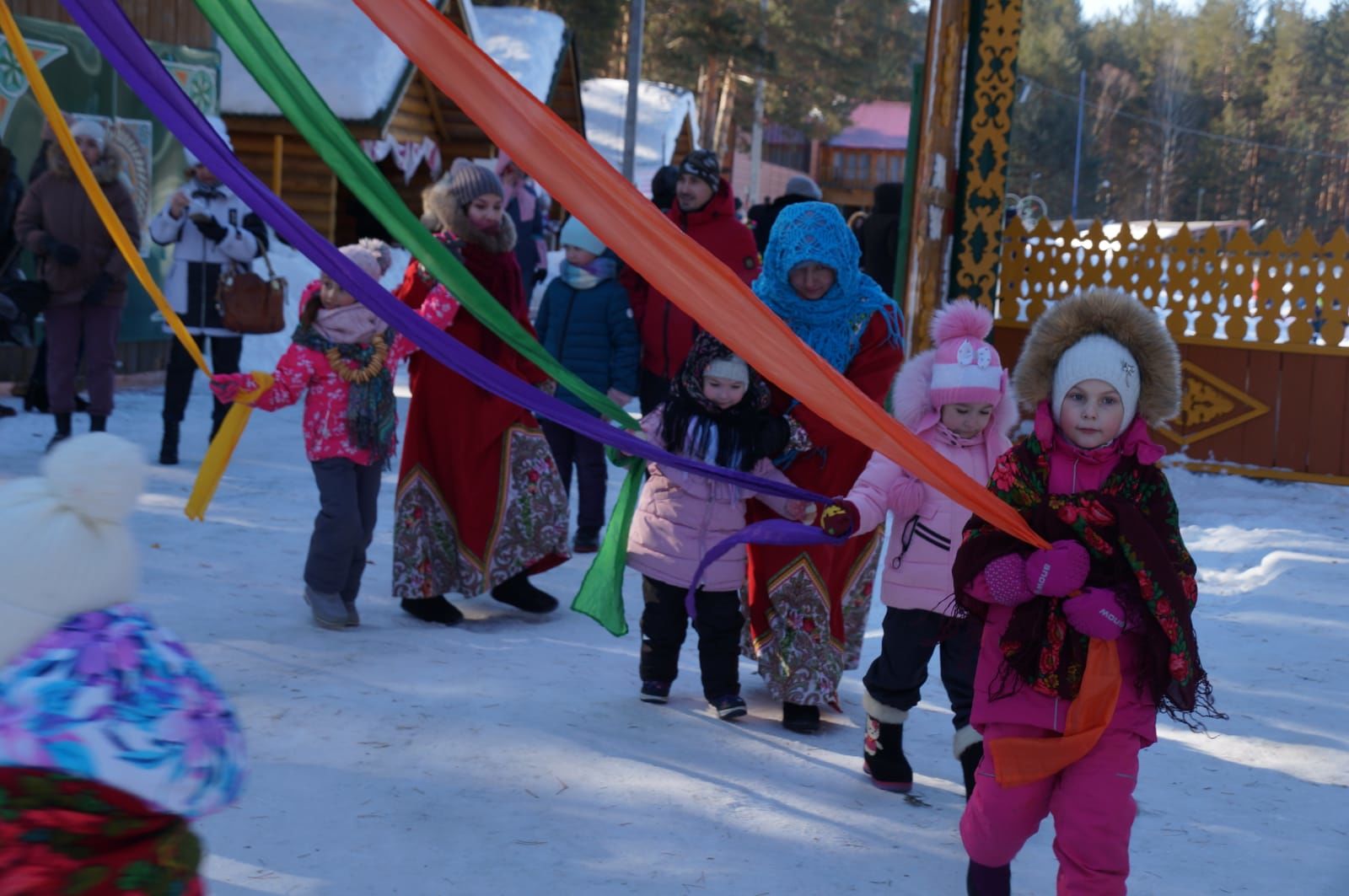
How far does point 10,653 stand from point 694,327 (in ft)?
18.1

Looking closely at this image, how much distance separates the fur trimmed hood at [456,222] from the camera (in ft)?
19.7

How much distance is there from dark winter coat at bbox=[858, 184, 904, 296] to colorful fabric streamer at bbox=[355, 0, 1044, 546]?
821 cm

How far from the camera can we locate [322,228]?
58.2 feet

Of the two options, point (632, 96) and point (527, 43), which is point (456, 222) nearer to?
→ point (527, 43)

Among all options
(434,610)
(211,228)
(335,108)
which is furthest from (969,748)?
(335,108)

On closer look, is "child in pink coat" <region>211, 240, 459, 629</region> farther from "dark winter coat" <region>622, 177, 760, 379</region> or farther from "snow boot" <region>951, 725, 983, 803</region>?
"snow boot" <region>951, 725, 983, 803</region>

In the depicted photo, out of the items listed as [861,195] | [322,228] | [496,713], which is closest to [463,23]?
[322,228]

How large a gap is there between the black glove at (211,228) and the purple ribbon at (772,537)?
5.63 metres

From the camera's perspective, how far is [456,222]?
599cm

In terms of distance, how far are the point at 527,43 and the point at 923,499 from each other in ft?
65.0

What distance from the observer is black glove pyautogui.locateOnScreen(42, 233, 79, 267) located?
27.8 feet

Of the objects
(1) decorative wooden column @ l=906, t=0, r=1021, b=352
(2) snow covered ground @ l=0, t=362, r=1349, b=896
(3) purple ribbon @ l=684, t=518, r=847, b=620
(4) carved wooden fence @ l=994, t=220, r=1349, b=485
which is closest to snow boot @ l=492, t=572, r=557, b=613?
(2) snow covered ground @ l=0, t=362, r=1349, b=896

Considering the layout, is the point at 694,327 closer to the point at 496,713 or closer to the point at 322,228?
the point at 496,713

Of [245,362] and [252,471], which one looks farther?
[245,362]
